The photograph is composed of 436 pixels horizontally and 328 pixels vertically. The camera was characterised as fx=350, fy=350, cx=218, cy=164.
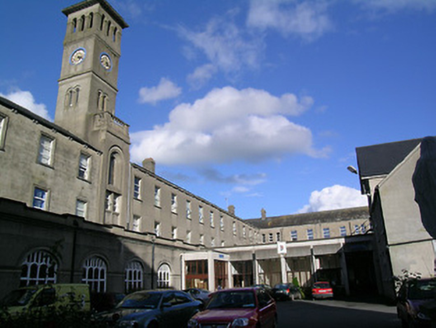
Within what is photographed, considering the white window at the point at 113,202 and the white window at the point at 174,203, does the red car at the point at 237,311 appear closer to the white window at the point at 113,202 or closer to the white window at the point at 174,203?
the white window at the point at 113,202

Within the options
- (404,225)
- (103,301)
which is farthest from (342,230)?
(103,301)

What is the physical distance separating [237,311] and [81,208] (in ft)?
61.3

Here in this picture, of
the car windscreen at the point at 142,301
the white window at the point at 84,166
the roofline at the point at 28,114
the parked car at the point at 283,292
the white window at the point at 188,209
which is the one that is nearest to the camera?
the car windscreen at the point at 142,301

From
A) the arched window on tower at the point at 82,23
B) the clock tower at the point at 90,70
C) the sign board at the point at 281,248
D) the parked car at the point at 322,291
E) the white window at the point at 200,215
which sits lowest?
the parked car at the point at 322,291

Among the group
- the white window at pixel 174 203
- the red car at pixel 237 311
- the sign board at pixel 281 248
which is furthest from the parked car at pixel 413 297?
the white window at pixel 174 203

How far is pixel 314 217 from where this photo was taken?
2559 inches

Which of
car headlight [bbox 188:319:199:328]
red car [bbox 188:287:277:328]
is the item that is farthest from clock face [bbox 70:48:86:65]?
car headlight [bbox 188:319:199:328]

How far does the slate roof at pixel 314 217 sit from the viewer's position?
61.1 meters

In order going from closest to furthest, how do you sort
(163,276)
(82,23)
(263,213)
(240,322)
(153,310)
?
1. (240,322)
2. (153,310)
3. (163,276)
4. (82,23)
5. (263,213)

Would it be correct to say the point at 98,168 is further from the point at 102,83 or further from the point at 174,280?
the point at 174,280

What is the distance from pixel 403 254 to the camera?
21.9 metres

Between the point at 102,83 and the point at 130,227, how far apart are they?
1348cm

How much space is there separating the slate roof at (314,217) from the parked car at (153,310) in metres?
53.1

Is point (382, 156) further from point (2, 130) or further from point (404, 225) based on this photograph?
point (2, 130)
